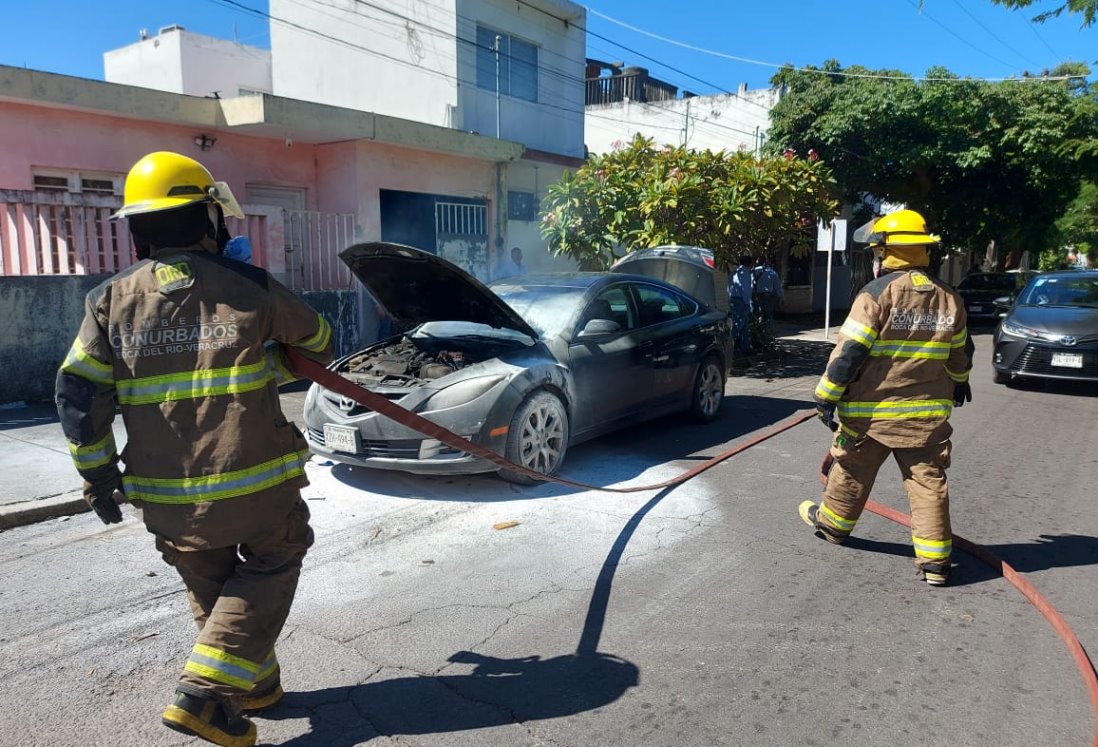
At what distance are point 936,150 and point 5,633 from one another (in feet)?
66.0

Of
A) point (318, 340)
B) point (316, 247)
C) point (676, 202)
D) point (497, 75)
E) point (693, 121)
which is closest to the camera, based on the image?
point (318, 340)

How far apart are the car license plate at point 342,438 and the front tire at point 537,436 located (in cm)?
100

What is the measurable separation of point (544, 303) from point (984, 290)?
1867cm

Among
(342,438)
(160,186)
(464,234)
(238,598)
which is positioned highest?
(464,234)

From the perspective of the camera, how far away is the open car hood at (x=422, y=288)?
17.9 ft

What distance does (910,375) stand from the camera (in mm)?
4047

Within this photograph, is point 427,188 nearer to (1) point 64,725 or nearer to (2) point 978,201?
(1) point 64,725

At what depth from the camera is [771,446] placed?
7.00 metres

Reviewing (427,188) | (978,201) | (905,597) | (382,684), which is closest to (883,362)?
(905,597)

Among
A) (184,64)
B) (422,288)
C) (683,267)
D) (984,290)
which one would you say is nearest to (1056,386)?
(683,267)

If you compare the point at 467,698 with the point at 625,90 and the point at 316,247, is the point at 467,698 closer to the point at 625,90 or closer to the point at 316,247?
the point at 316,247

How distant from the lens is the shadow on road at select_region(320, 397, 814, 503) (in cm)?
555

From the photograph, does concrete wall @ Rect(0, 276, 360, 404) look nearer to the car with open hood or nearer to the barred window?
the car with open hood

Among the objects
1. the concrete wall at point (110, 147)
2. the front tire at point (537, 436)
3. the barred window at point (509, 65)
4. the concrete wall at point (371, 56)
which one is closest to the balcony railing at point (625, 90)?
the barred window at point (509, 65)
